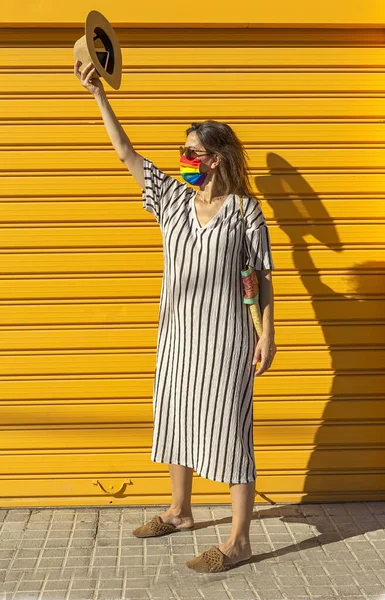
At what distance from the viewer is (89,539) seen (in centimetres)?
483

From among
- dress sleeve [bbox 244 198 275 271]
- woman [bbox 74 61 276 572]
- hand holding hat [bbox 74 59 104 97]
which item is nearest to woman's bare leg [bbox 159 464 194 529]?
woman [bbox 74 61 276 572]

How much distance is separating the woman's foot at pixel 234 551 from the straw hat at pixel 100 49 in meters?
2.31

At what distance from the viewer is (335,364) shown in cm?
533

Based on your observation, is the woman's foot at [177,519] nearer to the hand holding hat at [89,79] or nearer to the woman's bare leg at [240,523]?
the woman's bare leg at [240,523]

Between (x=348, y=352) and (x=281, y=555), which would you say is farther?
(x=348, y=352)

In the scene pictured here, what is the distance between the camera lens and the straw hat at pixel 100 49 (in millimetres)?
4320

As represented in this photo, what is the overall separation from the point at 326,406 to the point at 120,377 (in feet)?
3.97

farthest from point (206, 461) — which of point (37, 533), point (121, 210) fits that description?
point (121, 210)

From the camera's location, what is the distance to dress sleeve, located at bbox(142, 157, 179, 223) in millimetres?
4621

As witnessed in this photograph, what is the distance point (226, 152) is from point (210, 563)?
199 centimetres

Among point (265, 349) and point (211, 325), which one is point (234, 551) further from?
point (211, 325)

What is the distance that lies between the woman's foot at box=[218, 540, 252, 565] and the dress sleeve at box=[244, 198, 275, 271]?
4.44 feet

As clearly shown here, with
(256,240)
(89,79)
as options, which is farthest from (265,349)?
(89,79)
